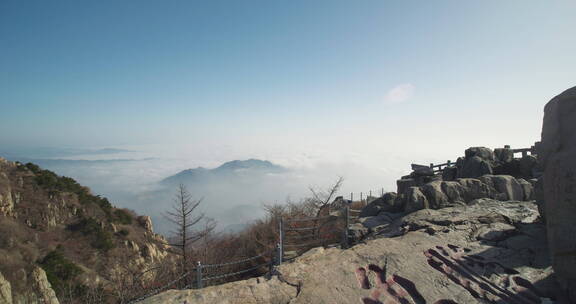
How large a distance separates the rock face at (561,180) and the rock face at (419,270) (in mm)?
691

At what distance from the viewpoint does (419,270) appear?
5301 mm

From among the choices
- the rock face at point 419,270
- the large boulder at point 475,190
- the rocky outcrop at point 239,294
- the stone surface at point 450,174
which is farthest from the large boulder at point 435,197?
the rocky outcrop at point 239,294

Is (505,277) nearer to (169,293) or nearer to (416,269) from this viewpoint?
(416,269)

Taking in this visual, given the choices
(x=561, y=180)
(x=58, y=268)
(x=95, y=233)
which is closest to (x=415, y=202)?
(x=561, y=180)

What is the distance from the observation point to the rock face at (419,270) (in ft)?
14.1

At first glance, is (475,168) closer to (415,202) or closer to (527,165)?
(527,165)

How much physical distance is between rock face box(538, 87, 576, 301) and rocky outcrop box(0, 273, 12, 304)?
79.4 feet

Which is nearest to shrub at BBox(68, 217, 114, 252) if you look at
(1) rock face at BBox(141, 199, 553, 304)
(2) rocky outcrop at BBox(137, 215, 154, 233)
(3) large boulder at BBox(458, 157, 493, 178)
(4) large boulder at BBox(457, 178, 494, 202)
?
(2) rocky outcrop at BBox(137, 215, 154, 233)

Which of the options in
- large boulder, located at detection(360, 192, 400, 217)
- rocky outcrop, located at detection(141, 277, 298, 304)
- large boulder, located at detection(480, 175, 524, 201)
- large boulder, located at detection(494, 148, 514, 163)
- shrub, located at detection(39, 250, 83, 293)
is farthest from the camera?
shrub, located at detection(39, 250, 83, 293)

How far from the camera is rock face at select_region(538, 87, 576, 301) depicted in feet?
14.8

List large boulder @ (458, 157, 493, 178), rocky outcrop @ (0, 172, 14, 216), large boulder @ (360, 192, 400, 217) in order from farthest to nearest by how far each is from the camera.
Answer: rocky outcrop @ (0, 172, 14, 216)
large boulder @ (458, 157, 493, 178)
large boulder @ (360, 192, 400, 217)

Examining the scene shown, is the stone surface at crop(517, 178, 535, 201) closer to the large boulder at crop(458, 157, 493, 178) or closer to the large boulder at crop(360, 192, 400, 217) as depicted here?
the large boulder at crop(458, 157, 493, 178)

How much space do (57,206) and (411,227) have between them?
129 feet

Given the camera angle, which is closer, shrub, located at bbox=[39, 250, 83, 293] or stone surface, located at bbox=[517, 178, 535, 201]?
stone surface, located at bbox=[517, 178, 535, 201]
